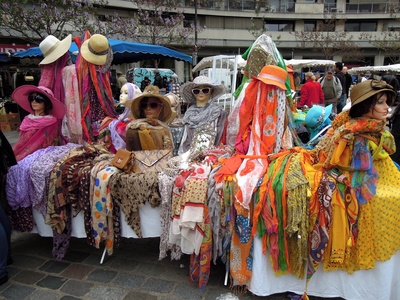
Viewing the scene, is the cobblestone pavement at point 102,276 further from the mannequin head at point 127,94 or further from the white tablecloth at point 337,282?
the mannequin head at point 127,94

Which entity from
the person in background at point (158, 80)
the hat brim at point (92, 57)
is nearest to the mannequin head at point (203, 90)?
the hat brim at point (92, 57)

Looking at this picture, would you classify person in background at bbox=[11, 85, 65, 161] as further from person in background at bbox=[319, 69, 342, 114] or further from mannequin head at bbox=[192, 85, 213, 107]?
person in background at bbox=[319, 69, 342, 114]

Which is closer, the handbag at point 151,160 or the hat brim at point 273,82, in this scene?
the hat brim at point 273,82

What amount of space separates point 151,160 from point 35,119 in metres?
1.52

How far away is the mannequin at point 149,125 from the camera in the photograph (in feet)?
10.0

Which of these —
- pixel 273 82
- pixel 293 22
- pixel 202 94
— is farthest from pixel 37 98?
pixel 293 22

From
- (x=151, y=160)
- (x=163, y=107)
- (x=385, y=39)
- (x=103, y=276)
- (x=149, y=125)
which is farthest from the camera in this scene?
(x=385, y=39)

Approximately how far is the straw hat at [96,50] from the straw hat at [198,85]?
1145mm

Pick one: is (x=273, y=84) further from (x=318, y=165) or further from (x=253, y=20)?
(x=253, y=20)

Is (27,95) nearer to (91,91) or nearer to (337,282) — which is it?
(91,91)

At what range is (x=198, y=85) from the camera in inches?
136

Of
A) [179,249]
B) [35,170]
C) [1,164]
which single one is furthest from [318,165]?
[1,164]

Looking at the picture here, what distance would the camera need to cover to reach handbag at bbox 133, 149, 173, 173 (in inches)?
112

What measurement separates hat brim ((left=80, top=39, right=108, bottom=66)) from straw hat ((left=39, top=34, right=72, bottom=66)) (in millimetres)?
209
